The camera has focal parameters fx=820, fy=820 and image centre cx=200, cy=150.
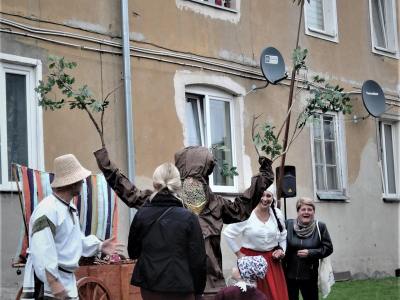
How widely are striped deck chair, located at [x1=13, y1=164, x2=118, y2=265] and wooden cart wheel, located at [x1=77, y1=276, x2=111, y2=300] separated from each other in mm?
611

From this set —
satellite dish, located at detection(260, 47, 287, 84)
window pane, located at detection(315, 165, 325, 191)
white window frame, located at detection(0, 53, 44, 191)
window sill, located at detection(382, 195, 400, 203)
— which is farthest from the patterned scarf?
window sill, located at detection(382, 195, 400, 203)

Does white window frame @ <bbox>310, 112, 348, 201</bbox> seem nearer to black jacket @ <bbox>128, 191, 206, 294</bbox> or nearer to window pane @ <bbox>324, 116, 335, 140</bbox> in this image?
window pane @ <bbox>324, 116, 335, 140</bbox>

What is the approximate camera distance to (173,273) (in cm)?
579

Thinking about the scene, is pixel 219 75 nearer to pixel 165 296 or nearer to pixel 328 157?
pixel 328 157

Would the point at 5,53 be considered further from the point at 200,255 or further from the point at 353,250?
the point at 353,250

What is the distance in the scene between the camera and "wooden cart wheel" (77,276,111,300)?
7859 millimetres

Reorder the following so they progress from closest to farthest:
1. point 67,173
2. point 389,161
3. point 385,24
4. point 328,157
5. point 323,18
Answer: point 67,173
point 328,157
point 323,18
point 389,161
point 385,24

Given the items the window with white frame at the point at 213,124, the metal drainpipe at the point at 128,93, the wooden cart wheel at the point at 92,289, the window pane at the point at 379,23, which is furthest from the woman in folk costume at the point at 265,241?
the window pane at the point at 379,23

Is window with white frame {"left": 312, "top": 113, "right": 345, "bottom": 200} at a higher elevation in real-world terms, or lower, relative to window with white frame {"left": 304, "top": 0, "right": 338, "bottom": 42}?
lower

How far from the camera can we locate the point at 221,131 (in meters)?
13.8

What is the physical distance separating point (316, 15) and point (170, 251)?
1166 centimetres

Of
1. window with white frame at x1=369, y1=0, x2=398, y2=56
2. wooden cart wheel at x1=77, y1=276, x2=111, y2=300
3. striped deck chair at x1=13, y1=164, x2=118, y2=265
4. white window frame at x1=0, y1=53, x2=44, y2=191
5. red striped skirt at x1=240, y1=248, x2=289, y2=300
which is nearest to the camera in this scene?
wooden cart wheel at x1=77, y1=276, x2=111, y2=300

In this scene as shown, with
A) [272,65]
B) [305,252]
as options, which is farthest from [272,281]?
[272,65]

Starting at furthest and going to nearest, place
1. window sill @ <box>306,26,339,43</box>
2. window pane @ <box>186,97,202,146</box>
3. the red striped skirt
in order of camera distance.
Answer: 1. window sill @ <box>306,26,339,43</box>
2. window pane @ <box>186,97,202,146</box>
3. the red striped skirt
